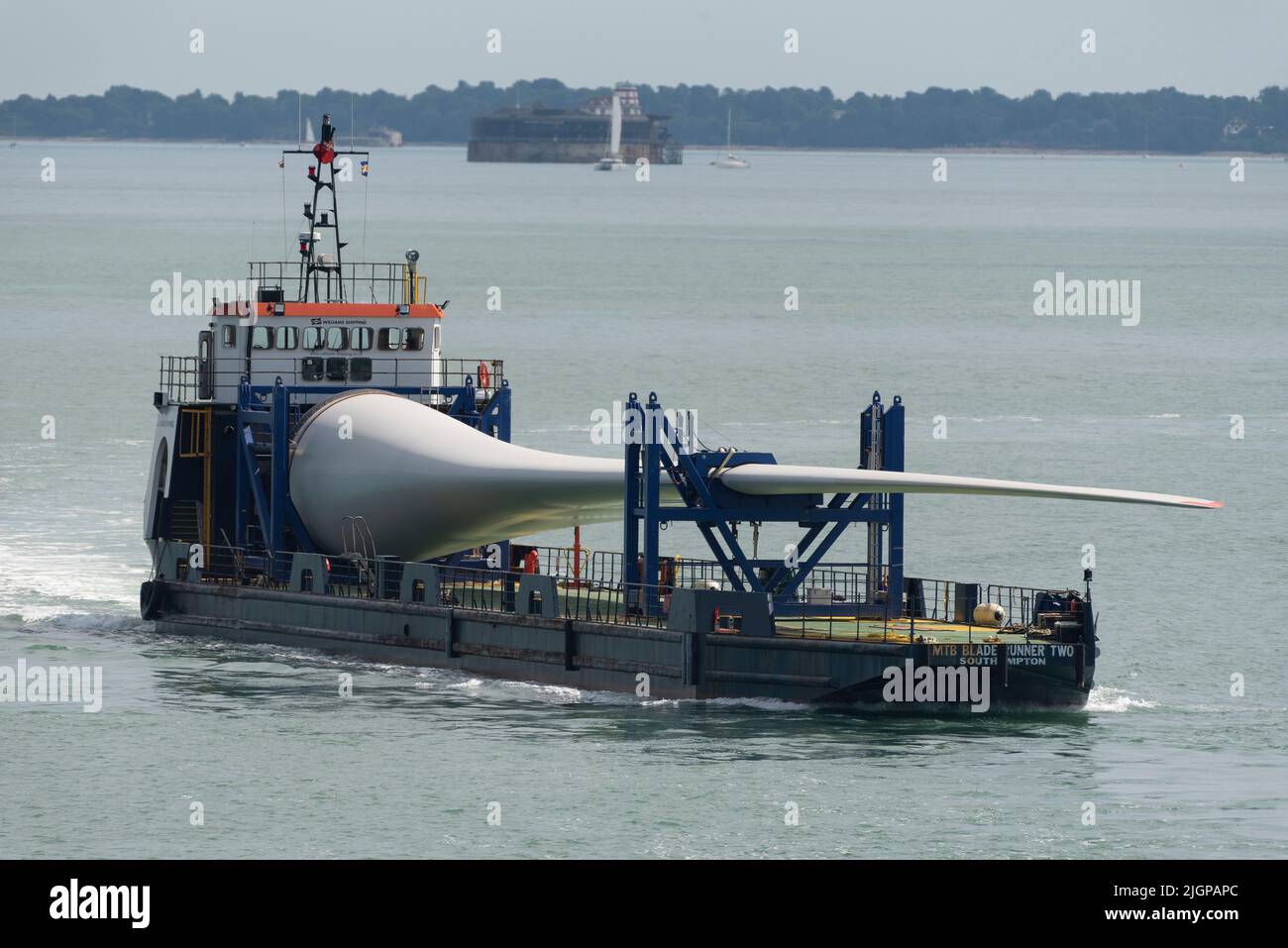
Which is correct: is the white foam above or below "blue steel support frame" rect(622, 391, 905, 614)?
below

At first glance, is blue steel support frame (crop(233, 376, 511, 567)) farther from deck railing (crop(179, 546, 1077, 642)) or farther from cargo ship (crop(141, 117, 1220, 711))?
deck railing (crop(179, 546, 1077, 642))

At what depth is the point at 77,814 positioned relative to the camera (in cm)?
3875

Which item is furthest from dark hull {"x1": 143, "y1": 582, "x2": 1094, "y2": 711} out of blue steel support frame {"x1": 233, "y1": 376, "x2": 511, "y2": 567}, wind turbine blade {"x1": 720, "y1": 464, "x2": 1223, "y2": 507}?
wind turbine blade {"x1": 720, "y1": 464, "x2": 1223, "y2": 507}

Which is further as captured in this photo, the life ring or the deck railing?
the life ring

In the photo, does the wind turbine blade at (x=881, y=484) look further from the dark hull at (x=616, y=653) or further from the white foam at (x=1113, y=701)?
the white foam at (x=1113, y=701)

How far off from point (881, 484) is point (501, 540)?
31.7ft

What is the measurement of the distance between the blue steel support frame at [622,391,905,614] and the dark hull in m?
1.57

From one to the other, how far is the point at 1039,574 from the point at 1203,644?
958 cm

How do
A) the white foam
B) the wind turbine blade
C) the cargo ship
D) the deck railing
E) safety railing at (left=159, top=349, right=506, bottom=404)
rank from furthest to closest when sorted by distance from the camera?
safety railing at (left=159, top=349, right=506, bottom=404) → the deck railing → the white foam → the cargo ship → the wind turbine blade

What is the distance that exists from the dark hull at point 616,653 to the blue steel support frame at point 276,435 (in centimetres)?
147

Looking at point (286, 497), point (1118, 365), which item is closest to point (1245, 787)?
point (286, 497)

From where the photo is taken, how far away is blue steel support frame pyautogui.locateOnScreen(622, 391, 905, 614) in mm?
46156

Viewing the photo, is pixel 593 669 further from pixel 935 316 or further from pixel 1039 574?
pixel 935 316
